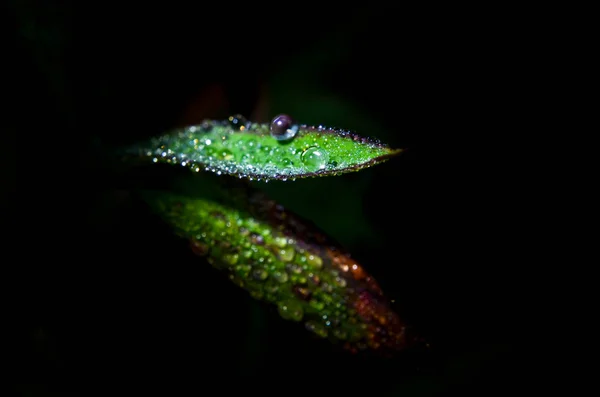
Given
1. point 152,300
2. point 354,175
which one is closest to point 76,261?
point 152,300

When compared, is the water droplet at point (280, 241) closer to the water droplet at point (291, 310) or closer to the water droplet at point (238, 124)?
the water droplet at point (291, 310)

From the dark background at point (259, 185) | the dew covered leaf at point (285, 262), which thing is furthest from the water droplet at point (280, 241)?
the dark background at point (259, 185)

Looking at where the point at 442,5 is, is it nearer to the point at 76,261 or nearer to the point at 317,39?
the point at 317,39

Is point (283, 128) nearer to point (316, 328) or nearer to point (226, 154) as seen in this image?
point (226, 154)

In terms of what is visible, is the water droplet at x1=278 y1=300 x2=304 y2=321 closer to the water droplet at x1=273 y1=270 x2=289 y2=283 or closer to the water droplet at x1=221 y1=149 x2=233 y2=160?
the water droplet at x1=273 y1=270 x2=289 y2=283

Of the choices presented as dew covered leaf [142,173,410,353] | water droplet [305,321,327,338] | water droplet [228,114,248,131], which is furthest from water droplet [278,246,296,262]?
water droplet [228,114,248,131]

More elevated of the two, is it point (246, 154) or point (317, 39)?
point (317, 39)
